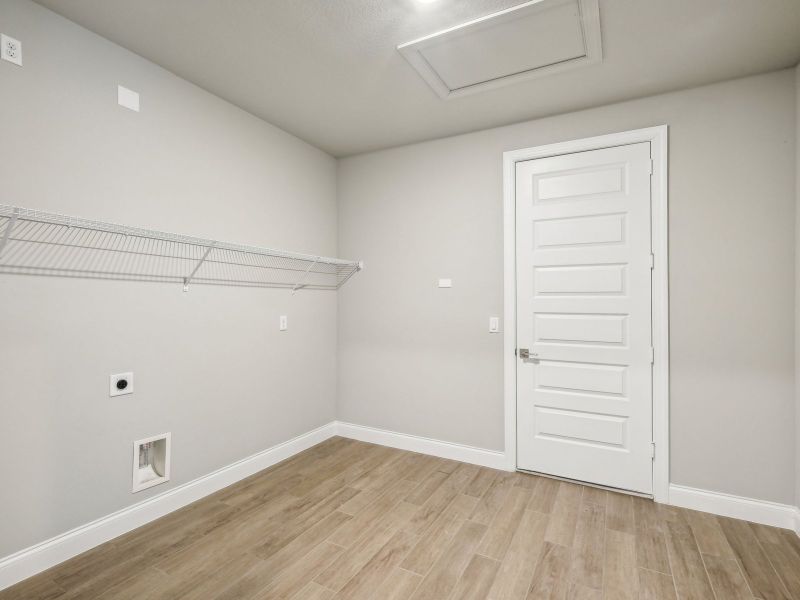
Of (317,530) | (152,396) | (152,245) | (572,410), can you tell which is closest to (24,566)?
(152,396)

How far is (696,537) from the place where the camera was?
2227 millimetres

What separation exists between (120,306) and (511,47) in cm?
253

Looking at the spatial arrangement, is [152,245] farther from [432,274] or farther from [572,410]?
[572,410]

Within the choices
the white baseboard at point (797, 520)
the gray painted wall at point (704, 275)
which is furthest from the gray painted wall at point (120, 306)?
the white baseboard at point (797, 520)

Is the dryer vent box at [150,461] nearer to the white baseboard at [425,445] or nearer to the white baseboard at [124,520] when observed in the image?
the white baseboard at [124,520]

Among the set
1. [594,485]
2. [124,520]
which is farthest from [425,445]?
[124,520]

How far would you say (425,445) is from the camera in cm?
342

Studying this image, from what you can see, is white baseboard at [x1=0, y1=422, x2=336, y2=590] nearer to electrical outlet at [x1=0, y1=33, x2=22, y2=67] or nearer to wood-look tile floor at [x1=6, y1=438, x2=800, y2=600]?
wood-look tile floor at [x1=6, y1=438, x2=800, y2=600]

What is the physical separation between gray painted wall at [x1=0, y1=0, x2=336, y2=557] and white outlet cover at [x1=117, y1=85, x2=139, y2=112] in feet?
0.11

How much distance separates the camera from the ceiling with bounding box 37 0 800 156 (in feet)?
6.17

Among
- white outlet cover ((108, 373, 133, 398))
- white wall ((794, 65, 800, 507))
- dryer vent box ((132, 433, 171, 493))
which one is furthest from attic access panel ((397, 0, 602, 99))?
dryer vent box ((132, 433, 171, 493))

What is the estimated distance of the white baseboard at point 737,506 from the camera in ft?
7.55

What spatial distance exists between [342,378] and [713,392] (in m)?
2.85

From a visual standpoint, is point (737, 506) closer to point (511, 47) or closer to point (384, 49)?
point (511, 47)
